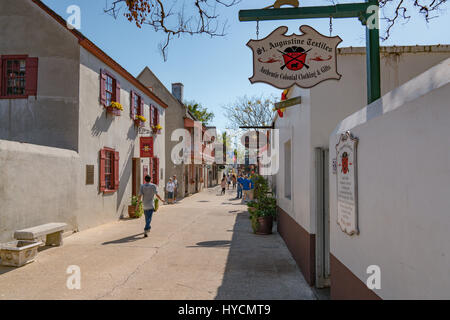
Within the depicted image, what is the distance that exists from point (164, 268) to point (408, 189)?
479 centimetres

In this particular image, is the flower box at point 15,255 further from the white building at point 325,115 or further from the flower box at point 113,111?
the flower box at point 113,111

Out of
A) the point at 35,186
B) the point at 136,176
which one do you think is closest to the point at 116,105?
the point at 136,176

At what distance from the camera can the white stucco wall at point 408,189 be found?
1.83 meters

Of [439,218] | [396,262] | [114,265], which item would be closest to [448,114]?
[439,218]

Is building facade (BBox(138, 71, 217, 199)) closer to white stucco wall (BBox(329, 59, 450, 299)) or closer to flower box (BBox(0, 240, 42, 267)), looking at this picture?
flower box (BBox(0, 240, 42, 267))

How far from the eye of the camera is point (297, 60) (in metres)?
3.85

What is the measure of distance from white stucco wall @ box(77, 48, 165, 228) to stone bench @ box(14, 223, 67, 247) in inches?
71.5

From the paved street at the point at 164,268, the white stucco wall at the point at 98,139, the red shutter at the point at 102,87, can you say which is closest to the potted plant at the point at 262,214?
the paved street at the point at 164,268

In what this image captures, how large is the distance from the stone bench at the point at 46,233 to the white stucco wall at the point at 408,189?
6.23 metres

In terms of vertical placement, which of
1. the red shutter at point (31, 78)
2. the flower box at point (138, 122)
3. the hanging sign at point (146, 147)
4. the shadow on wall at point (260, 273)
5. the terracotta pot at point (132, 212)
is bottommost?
the shadow on wall at point (260, 273)

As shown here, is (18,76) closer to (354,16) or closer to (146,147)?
(146,147)

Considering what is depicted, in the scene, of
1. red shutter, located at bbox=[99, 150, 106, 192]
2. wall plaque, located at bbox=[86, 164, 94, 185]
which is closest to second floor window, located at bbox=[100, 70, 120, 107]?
red shutter, located at bbox=[99, 150, 106, 192]

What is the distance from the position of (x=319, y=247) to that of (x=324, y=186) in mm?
977

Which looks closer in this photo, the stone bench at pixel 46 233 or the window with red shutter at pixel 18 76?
the stone bench at pixel 46 233
